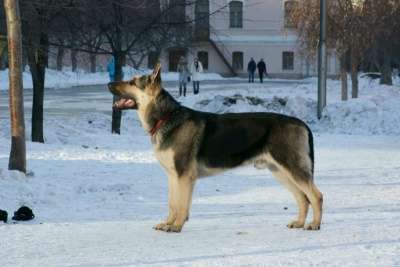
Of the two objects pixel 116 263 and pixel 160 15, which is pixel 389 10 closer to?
pixel 160 15

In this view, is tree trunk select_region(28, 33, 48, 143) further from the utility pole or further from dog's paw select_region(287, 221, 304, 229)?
dog's paw select_region(287, 221, 304, 229)

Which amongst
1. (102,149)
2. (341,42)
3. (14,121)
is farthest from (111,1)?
(341,42)

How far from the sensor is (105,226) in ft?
27.5

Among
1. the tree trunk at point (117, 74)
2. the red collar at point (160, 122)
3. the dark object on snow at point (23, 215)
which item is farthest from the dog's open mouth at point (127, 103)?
the tree trunk at point (117, 74)

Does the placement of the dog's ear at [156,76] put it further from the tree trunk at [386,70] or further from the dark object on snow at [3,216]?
the tree trunk at [386,70]

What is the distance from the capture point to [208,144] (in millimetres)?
8008

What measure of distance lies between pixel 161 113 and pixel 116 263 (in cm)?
214

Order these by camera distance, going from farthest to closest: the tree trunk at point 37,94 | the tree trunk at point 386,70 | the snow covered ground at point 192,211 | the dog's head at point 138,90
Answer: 1. the tree trunk at point 386,70
2. the tree trunk at point 37,94
3. the dog's head at point 138,90
4. the snow covered ground at point 192,211

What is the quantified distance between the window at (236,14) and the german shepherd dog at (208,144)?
203ft

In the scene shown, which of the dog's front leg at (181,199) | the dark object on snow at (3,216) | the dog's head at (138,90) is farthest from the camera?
the dark object on snow at (3,216)

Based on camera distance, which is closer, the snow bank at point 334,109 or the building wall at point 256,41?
the snow bank at point 334,109

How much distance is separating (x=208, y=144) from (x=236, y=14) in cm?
6425

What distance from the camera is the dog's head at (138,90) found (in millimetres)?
8047

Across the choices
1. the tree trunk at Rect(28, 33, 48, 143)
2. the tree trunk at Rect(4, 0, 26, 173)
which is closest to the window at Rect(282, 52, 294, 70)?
the tree trunk at Rect(28, 33, 48, 143)
